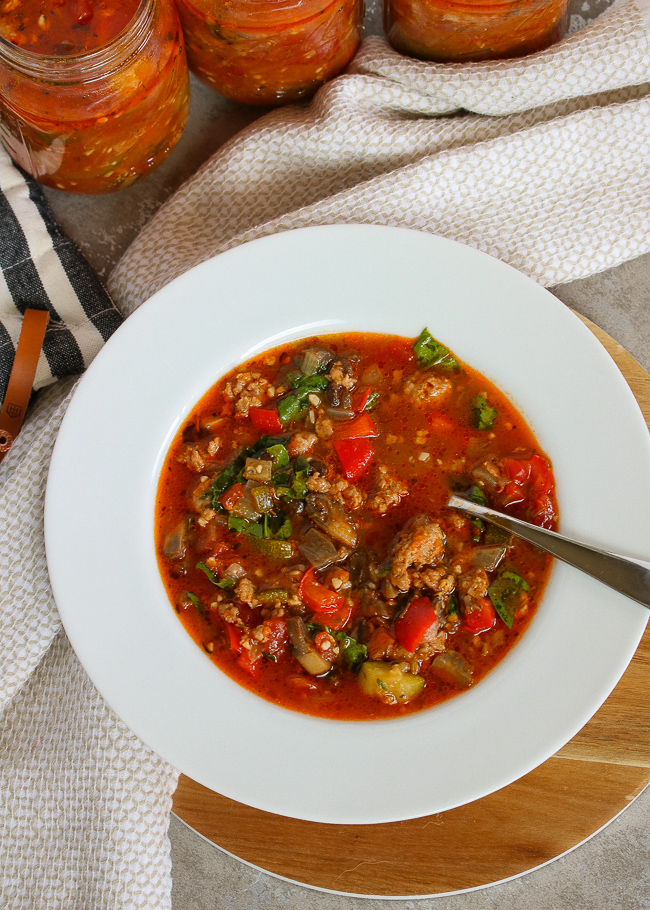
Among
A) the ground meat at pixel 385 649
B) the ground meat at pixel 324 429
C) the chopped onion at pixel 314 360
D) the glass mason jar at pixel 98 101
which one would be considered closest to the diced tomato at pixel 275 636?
the ground meat at pixel 385 649

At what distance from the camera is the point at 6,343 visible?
14.0 feet

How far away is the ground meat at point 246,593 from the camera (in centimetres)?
361

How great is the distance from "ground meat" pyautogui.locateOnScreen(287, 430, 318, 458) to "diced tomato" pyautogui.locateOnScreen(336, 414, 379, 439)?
156 millimetres

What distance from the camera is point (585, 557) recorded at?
11.7 ft

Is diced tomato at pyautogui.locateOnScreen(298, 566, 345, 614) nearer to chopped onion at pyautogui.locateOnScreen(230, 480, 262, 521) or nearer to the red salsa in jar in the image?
the red salsa in jar

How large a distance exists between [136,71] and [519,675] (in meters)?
3.47

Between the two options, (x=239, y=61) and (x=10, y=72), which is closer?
(x=10, y=72)

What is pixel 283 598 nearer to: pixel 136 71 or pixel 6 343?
pixel 6 343

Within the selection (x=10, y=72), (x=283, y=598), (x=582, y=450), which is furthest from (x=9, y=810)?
(x=10, y=72)

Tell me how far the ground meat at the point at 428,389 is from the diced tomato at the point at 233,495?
3.20 ft

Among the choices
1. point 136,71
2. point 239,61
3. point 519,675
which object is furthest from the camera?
point 239,61

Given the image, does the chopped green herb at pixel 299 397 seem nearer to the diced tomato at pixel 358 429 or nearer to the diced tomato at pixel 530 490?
the diced tomato at pixel 358 429

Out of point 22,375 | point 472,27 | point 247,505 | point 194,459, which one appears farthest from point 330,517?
point 472,27

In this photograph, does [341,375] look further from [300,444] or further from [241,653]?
[241,653]
